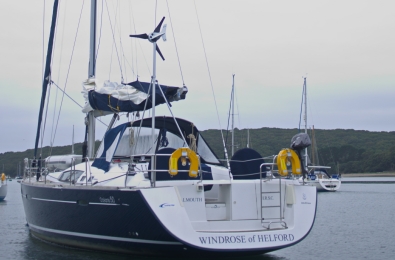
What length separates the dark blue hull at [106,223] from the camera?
35.1 ft

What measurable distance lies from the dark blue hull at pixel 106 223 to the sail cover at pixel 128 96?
2.50 meters

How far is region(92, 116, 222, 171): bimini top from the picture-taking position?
1309 cm

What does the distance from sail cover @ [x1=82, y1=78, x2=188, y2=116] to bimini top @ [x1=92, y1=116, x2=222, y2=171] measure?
0.49m

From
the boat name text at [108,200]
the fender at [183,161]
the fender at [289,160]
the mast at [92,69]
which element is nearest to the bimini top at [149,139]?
the boat name text at [108,200]

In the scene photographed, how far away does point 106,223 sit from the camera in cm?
1170

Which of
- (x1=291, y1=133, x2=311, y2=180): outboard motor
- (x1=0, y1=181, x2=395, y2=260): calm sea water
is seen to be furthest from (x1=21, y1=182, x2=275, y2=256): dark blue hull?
(x1=291, y1=133, x2=311, y2=180): outboard motor

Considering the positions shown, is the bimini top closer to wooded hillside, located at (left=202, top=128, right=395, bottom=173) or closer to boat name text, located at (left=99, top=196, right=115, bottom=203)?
boat name text, located at (left=99, top=196, right=115, bottom=203)

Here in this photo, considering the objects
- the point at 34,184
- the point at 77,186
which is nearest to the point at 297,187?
the point at 77,186

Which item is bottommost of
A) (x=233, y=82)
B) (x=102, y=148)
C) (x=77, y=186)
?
(x=77, y=186)

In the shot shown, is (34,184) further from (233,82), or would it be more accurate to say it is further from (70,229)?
(233,82)

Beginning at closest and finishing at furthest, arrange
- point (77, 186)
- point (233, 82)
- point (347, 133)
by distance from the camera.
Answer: point (77, 186) → point (233, 82) → point (347, 133)

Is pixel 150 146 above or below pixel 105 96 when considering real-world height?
below

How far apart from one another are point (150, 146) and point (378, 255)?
6.43m

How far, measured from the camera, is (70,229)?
43.1ft
